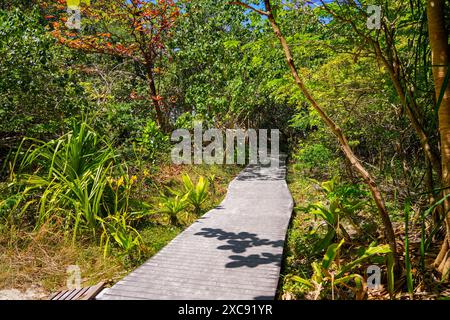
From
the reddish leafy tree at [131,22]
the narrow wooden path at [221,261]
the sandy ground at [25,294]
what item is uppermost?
the reddish leafy tree at [131,22]

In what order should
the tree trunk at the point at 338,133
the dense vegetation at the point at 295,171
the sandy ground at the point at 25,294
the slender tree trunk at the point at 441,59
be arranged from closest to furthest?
the slender tree trunk at the point at 441,59 → the tree trunk at the point at 338,133 → the dense vegetation at the point at 295,171 → the sandy ground at the point at 25,294

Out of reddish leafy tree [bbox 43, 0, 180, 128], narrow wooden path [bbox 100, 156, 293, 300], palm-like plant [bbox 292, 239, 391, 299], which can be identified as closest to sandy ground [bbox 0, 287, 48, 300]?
narrow wooden path [bbox 100, 156, 293, 300]

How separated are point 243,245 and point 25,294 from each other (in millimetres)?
2513

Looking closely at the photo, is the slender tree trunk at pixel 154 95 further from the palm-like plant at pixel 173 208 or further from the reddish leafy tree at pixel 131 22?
the palm-like plant at pixel 173 208

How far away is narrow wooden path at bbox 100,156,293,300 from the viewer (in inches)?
128

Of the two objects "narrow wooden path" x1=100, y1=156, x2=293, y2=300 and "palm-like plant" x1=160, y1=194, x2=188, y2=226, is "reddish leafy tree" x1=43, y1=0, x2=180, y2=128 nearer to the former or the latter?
"palm-like plant" x1=160, y1=194, x2=188, y2=226

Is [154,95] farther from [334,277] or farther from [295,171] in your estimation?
[334,277]

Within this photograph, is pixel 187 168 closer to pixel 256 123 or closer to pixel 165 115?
pixel 165 115

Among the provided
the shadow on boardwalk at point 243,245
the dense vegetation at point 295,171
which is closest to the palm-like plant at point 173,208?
the dense vegetation at point 295,171

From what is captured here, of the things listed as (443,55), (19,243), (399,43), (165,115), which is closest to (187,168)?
(165,115)

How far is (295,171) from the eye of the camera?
34.7 ft

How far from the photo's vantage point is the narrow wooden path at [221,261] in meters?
3.24

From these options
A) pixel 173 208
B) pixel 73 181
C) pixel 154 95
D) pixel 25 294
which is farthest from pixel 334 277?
pixel 154 95

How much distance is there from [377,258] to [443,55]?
6.58 feet
